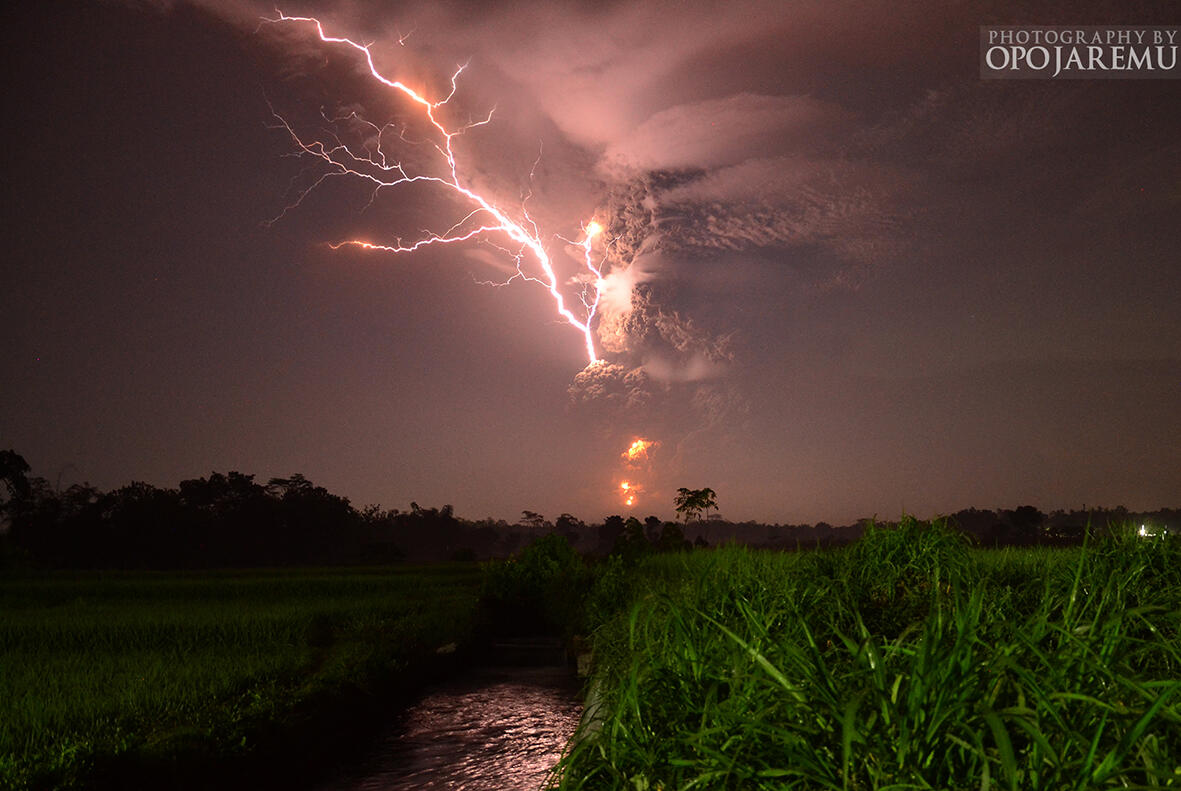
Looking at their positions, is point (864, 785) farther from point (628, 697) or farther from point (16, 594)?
point (16, 594)

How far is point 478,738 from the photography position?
10.5m

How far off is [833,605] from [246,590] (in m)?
25.7

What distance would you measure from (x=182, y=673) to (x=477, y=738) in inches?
164

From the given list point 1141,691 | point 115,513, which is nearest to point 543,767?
point 1141,691

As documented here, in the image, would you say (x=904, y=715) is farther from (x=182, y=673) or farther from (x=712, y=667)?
(x=182, y=673)

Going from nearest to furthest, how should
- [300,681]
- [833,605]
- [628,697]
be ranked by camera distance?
[628,697] < [833,605] < [300,681]

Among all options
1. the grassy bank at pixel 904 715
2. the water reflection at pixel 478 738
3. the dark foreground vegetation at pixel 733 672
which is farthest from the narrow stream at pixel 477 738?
the grassy bank at pixel 904 715

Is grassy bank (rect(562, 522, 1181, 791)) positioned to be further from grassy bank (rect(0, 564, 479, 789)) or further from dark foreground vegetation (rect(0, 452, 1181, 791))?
grassy bank (rect(0, 564, 479, 789))

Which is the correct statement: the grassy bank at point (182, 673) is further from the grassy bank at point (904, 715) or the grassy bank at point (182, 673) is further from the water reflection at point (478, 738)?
the grassy bank at point (904, 715)

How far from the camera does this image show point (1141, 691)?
2539 millimetres

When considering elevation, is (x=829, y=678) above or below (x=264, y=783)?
above

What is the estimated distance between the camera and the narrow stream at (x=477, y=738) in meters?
8.62

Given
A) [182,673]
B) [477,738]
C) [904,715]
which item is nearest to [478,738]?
[477,738]

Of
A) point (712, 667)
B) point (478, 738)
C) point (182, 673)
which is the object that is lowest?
point (478, 738)
